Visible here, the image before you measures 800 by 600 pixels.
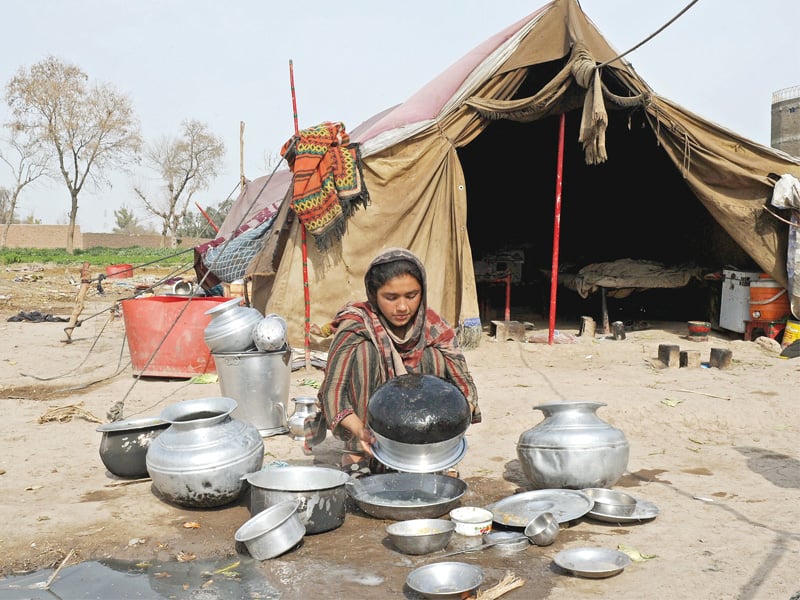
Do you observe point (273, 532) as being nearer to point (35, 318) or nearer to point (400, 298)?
point (400, 298)

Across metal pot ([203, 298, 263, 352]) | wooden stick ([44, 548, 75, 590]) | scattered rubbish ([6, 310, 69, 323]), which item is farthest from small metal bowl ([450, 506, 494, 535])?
scattered rubbish ([6, 310, 69, 323])

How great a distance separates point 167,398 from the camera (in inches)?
215

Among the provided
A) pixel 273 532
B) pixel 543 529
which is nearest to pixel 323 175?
pixel 273 532

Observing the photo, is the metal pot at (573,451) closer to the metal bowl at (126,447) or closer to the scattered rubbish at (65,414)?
the metal bowl at (126,447)

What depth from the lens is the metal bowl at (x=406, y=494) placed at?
2.80 metres

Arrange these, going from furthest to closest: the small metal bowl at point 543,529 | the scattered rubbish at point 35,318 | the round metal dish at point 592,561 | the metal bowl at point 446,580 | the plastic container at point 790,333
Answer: the scattered rubbish at point 35,318, the plastic container at point 790,333, the small metal bowl at point 543,529, the round metal dish at point 592,561, the metal bowl at point 446,580

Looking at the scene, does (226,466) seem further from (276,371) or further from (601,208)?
(601,208)

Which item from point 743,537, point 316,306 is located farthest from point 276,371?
point 743,537

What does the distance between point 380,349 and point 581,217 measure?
9.18 m

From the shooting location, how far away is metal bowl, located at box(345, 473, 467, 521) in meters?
2.80

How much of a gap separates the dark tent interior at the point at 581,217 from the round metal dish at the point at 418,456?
661cm

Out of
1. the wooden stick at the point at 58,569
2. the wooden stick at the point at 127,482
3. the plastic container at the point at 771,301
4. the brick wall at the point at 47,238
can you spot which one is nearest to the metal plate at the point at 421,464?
the wooden stick at the point at 58,569

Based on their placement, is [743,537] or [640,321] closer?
[743,537]

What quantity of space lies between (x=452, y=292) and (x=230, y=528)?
4727 millimetres
